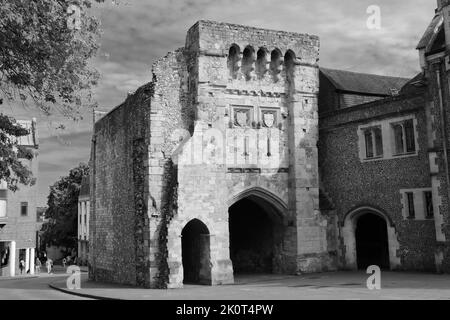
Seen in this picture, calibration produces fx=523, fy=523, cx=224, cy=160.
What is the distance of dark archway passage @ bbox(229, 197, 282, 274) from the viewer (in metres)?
26.2

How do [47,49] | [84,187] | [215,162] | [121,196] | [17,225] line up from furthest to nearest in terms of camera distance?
[84,187] → [17,225] → [121,196] → [215,162] → [47,49]

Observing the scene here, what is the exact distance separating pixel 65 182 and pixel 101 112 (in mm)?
25872

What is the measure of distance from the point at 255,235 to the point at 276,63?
30.2 feet

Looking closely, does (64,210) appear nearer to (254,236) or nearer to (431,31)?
(254,236)

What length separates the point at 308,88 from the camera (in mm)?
26062

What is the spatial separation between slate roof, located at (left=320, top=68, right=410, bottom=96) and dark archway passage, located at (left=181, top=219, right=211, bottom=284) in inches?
469

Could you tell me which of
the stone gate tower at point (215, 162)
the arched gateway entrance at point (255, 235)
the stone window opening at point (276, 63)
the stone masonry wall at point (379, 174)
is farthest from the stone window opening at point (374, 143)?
the arched gateway entrance at point (255, 235)

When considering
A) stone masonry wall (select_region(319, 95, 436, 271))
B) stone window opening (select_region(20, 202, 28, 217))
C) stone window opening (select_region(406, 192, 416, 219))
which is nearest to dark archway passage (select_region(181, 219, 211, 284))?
stone masonry wall (select_region(319, 95, 436, 271))

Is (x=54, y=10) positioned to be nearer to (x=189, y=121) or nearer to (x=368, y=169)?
(x=189, y=121)

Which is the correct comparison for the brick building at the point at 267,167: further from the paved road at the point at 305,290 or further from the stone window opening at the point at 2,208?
the stone window opening at the point at 2,208

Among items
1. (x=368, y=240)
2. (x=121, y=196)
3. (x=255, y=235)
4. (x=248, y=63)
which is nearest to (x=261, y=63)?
(x=248, y=63)

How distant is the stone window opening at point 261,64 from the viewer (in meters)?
25.3

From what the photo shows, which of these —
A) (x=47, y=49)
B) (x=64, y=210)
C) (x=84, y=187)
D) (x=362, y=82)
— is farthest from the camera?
(x=64, y=210)

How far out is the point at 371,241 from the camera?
27734 mm
